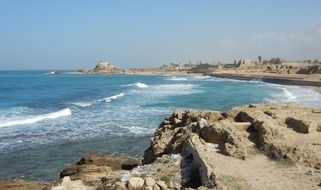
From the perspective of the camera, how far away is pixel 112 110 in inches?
1374

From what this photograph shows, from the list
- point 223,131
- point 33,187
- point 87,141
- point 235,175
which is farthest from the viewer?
point 87,141

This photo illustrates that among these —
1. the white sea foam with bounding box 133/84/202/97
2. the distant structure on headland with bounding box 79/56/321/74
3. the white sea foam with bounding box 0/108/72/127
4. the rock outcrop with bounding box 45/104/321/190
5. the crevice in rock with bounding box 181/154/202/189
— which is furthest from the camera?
the distant structure on headland with bounding box 79/56/321/74

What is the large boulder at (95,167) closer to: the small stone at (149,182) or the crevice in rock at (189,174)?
the crevice in rock at (189,174)

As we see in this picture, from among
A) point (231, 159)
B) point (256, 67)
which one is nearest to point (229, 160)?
point (231, 159)

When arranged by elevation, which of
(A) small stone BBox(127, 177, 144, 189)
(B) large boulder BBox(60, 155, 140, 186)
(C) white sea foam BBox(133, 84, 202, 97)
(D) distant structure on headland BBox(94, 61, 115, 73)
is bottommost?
(D) distant structure on headland BBox(94, 61, 115, 73)

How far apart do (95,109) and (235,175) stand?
2736 centimetres

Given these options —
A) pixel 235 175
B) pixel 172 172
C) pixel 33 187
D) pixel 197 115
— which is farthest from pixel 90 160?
pixel 235 175

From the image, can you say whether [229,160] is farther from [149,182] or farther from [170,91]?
[170,91]

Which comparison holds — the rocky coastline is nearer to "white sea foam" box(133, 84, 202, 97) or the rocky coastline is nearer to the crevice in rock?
the crevice in rock

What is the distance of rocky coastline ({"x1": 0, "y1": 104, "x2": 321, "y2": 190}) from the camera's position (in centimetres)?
951

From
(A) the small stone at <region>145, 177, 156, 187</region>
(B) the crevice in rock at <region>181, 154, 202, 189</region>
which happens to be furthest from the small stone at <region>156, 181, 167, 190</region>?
(B) the crevice in rock at <region>181, 154, 202, 189</region>

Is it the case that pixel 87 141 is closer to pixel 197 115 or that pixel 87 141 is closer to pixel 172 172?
pixel 197 115

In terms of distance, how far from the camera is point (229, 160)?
35.1ft

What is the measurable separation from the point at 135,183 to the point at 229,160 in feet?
8.24
